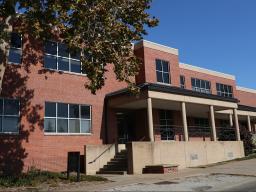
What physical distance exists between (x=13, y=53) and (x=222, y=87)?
2657 centimetres

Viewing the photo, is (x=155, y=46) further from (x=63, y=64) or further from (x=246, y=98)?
(x=246, y=98)

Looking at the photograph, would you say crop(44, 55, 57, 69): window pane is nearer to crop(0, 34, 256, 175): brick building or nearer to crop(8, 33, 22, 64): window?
crop(0, 34, 256, 175): brick building

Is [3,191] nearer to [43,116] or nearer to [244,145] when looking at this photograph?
[43,116]

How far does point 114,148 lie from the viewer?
22.3 metres

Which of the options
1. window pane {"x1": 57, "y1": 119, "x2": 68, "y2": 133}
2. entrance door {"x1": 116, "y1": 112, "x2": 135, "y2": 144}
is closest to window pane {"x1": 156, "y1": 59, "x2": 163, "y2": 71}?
entrance door {"x1": 116, "y1": 112, "x2": 135, "y2": 144}

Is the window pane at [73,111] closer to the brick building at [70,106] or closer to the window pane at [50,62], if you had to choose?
the brick building at [70,106]

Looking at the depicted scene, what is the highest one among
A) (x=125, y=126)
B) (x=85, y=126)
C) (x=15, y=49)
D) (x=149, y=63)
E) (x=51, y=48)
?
(x=149, y=63)

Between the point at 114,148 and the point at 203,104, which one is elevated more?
the point at 203,104

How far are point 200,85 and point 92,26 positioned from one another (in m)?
22.4

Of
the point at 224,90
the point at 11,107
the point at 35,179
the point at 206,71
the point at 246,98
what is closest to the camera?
the point at 35,179

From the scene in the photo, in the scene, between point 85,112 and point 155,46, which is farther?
point 155,46

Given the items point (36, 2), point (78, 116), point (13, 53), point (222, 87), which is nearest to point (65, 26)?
point (36, 2)

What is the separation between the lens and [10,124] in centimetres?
1961

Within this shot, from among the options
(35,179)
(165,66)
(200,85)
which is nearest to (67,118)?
(35,179)
